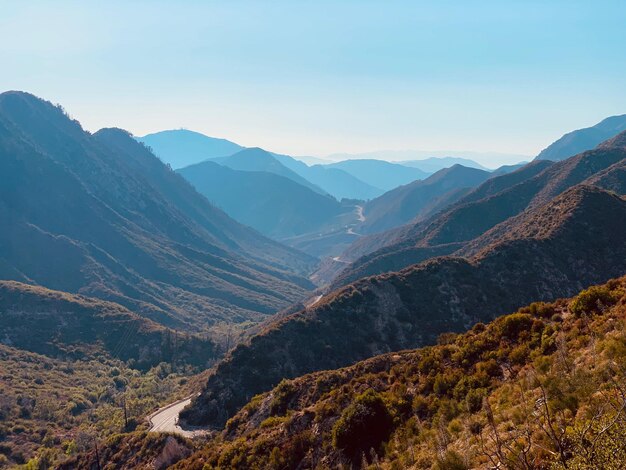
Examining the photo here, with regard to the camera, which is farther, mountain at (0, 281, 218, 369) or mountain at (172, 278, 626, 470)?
mountain at (0, 281, 218, 369)

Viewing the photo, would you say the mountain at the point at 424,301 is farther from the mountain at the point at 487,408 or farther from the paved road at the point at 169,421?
the mountain at the point at 487,408

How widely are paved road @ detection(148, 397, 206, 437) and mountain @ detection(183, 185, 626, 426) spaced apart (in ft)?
7.08

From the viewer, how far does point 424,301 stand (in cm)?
6159

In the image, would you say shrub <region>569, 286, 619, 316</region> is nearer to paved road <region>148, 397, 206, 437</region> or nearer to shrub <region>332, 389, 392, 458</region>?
shrub <region>332, 389, 392, 458</region>

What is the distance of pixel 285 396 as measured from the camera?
32469 millimetres

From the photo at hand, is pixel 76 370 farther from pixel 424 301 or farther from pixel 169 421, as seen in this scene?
pixel 424 301

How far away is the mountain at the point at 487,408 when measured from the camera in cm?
1093

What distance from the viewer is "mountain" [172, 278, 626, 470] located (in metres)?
10.9

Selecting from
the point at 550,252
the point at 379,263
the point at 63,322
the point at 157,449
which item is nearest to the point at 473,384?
the point at 157,449

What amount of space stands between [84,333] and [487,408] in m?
129

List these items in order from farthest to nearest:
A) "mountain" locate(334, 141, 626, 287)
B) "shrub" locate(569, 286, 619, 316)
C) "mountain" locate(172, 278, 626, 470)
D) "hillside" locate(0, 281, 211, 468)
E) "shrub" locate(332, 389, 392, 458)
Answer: "mountain" locate(334, 141, 626, 287) < "hillside" locate(0, 281, 211, 468) < "shrub" locate(569, 286, 619, 316) < "shrub" locate(332, 389, 392, 458) < "mountain" locate(172, 278, 626, 470)

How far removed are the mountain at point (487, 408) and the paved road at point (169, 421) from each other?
19047mm

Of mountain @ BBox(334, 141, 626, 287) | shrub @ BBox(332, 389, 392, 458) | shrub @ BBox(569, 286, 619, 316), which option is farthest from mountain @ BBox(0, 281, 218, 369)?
shrub @ BBox(569, 286, 619, 316)

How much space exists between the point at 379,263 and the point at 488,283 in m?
72.8
